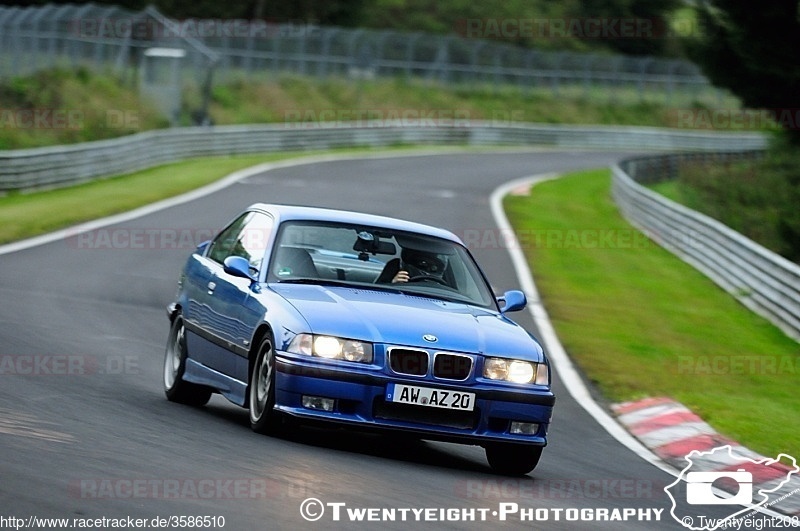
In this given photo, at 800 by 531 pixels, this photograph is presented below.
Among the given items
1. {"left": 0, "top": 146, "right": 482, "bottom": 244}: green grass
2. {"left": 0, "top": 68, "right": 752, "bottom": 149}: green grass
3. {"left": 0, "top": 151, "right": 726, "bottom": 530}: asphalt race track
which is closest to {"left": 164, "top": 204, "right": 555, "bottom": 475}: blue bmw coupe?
{"left": 0, "top": 151, "right": 726, "bottom": 530}: asphalt race track

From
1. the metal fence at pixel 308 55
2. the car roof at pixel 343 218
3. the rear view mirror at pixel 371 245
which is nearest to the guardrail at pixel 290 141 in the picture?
the metal fence at pixel 308 55

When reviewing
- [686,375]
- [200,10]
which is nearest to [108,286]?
[686,375]

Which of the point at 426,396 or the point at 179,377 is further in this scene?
the point at 179,377

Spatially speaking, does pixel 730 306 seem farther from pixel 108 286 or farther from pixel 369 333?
pixel 369 333

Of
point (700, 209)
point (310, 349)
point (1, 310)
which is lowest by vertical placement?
point (700, 209)

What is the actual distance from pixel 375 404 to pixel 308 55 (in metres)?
48.1

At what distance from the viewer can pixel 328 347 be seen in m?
8.36

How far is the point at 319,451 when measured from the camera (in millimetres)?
8352

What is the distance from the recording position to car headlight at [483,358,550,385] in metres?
8.50

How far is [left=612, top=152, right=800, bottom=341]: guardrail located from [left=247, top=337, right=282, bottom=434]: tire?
37.6 ft

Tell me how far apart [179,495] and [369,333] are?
2116mm

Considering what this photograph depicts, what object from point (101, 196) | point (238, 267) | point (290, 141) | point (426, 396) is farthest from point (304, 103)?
point (426, 396)

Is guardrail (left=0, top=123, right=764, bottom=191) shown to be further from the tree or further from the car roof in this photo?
the car roof

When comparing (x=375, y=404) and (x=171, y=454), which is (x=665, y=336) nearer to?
(x=375, y=404)
